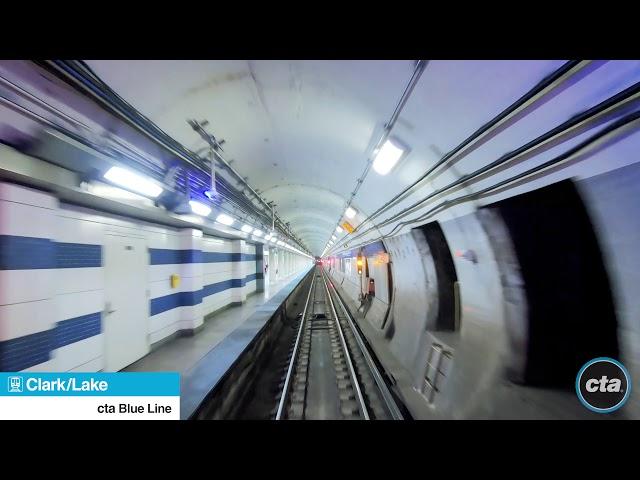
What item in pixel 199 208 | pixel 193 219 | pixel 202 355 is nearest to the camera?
pixel 202 355

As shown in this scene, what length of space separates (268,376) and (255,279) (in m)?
9.26

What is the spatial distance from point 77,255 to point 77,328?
1.12 meters

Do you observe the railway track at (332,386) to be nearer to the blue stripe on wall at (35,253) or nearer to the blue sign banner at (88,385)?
the blue sign banner at (88,385)

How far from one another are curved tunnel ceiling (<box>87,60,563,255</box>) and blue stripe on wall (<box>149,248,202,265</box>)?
3.18 meters

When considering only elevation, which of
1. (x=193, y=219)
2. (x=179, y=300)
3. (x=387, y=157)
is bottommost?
(x=179, y=300)

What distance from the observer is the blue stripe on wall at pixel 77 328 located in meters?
3.46

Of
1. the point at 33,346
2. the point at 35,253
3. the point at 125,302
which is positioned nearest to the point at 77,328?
the point at 125,302

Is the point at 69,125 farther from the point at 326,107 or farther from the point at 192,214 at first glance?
the point at 192,214

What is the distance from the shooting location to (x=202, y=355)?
512cm

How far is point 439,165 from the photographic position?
3.05 metres

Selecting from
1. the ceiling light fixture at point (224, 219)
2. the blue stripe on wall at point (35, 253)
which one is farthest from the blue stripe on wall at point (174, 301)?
the blue stripe on wall at point (35, 253)

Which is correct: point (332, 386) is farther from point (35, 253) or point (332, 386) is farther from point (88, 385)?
point (35, 253)
